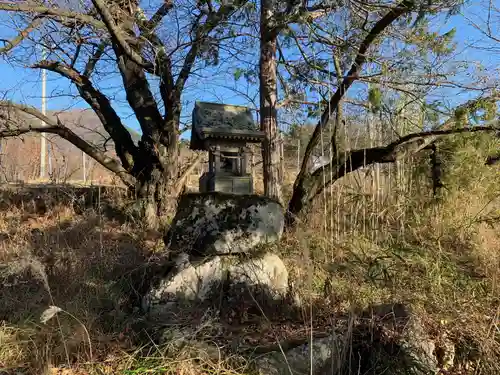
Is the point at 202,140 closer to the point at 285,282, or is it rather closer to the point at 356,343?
the point at 285,282

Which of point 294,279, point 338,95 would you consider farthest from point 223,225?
point 338,95

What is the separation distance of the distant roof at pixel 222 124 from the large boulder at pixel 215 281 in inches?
40.7

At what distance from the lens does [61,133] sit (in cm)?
572

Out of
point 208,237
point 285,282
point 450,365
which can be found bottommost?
point 450,365

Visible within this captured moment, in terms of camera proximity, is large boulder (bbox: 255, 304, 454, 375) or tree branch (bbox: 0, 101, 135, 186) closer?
large boulder (bbox: 255, 304, 454, 375)

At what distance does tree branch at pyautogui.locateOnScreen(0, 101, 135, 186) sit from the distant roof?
250cm

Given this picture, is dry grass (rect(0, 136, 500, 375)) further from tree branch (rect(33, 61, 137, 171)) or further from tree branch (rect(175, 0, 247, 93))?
tree branch (rect(175, 0, 247, 93))

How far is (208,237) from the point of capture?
3.17 m

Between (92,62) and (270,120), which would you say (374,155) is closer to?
(270,120)

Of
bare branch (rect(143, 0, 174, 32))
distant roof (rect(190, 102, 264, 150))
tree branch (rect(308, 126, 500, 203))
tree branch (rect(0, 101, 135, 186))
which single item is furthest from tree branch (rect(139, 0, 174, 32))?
tree branch (rect(308, 126, 500, 203))

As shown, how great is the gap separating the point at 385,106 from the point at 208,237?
303 centimetres

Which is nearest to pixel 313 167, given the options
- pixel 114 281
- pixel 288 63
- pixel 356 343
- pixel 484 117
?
pixel 288 63

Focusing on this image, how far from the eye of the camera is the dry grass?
2.14 m

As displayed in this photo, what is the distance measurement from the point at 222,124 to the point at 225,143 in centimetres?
17
